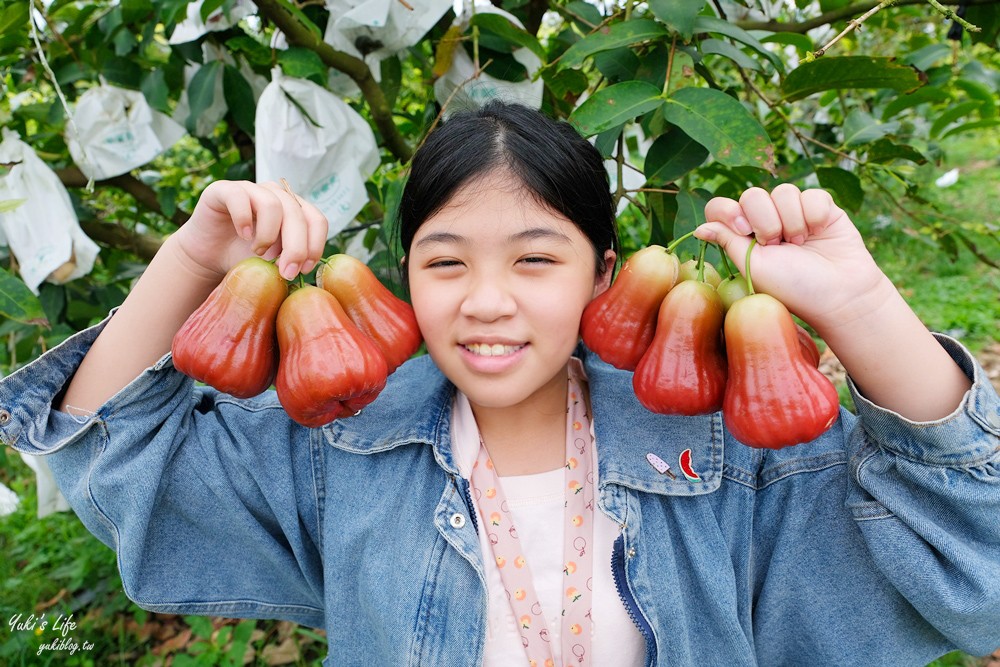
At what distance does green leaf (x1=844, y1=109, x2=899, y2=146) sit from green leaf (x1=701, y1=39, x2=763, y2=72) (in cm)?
54

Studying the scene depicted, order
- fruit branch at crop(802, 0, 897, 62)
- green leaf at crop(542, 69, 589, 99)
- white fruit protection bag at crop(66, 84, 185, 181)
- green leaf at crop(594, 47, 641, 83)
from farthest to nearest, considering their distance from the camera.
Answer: white fruit protection bag at crop(66, 84, 185, 181), green leaf at crop(542, 69, 589, 99), green leaf at crop(594, 47, 641, 83), fruit branch at crop(802, 0, 897, 62)

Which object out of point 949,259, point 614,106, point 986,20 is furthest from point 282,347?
point 949,259

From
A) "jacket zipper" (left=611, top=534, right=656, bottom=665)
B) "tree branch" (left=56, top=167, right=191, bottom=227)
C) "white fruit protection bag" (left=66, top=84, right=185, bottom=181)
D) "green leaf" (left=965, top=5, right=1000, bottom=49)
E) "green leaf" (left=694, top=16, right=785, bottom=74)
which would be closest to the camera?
"jacket zipper" (left=611, top=534, right=656, bottom=665)

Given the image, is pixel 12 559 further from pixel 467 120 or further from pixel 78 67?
pixel 467 120

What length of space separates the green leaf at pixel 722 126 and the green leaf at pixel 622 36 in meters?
0.12

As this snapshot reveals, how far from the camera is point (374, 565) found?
1.18 m

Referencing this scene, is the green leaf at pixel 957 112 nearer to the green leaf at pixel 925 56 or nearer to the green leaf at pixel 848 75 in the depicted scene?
the green leaf at pixel 925 56

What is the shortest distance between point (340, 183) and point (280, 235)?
786 mm

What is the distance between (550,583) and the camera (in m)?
1.18

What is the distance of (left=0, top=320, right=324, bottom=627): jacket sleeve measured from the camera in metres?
1.14

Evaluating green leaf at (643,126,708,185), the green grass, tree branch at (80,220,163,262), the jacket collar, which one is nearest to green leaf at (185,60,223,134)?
tree branch at (80,220,163,262)

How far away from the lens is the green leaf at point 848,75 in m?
1.32

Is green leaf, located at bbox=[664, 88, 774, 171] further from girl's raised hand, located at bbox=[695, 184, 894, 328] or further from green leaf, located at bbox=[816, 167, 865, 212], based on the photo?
green leaf, located at bbox=[816, 167, 865, 212]

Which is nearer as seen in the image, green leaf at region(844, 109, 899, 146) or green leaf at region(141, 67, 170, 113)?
green leaf at region(844, 109, 899, 146)
